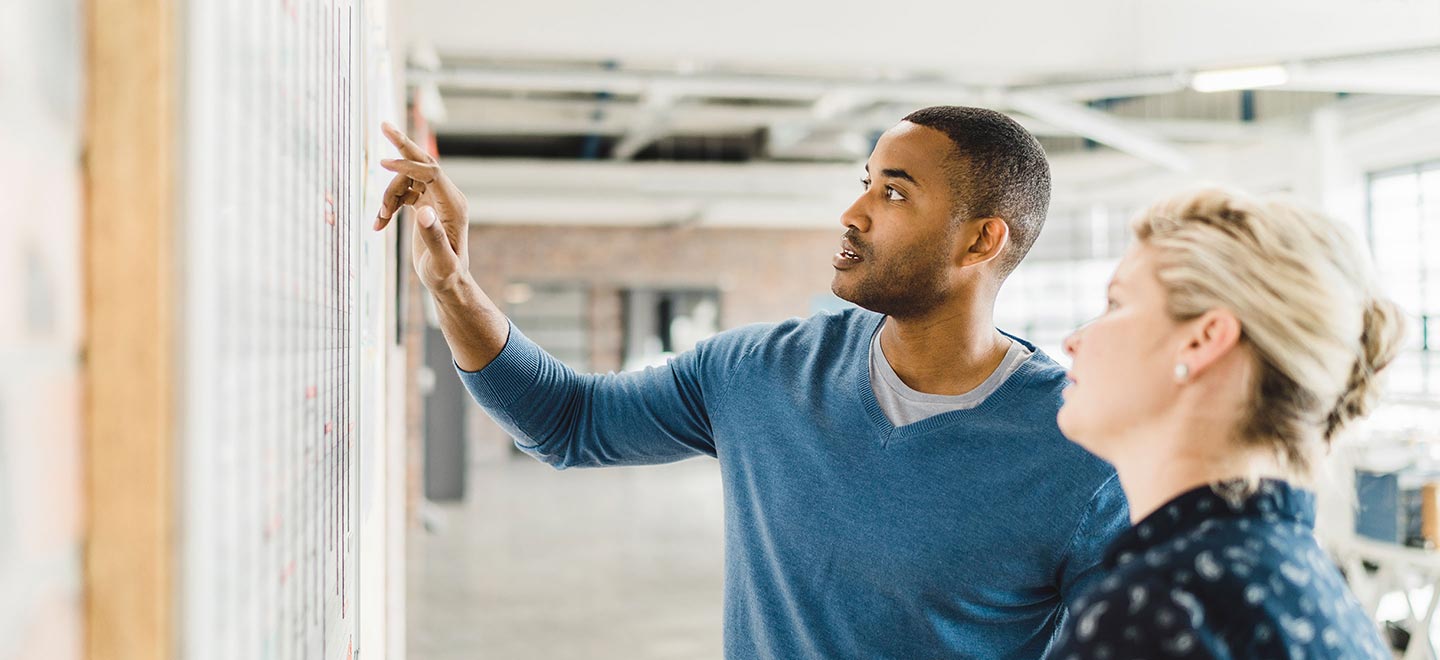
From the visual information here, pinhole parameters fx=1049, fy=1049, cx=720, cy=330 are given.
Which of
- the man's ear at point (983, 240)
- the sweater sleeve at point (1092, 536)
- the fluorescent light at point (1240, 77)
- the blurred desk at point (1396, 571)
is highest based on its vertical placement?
the fluorescent light at point (1240, 77)

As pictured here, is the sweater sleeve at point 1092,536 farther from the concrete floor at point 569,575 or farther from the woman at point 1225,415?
the concrete floor at point 569,575

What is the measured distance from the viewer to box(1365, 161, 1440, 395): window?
865cm

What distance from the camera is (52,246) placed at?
0.37 metres

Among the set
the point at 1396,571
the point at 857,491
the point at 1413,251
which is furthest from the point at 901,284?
the point at 1413,251

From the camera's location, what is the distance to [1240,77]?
4.75 metres

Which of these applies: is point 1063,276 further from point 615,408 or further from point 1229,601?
point 1229,601

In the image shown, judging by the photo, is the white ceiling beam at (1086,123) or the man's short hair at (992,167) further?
the white ceiling beam at (1086,123)

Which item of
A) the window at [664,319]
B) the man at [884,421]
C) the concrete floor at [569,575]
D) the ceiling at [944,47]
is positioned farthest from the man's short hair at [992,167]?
the window at [664,319]

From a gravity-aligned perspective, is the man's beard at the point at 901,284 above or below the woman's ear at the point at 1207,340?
above

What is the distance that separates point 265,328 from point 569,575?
653 centimetres

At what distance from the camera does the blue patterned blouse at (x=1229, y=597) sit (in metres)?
0.78

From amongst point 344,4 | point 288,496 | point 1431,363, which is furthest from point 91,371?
point 1431,363

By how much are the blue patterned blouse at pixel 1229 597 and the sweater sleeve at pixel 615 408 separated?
905mm

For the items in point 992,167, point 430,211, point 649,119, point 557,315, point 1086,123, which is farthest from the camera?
point 557,315
